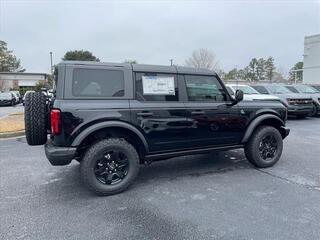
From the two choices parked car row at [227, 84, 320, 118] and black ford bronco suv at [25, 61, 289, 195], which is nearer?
black ford bronco suv at [25, 61, 289, 195]

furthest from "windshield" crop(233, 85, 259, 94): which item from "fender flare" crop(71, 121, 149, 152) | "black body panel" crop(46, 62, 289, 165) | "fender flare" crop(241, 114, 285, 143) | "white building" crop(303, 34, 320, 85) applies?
"white building" crop(303, 34, 320, 85)

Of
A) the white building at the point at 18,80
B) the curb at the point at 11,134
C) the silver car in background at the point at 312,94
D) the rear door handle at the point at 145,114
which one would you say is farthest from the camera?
the white building at the point at 18,80

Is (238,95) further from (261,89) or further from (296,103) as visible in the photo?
(261,89)

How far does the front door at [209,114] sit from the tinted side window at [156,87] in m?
0.27

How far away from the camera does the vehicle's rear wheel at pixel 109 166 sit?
4.04m

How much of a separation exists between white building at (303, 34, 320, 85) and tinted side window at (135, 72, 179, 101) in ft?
117

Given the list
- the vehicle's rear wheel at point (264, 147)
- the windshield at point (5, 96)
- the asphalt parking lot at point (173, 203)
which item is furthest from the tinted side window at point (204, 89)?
the windshield at point (5, 96)

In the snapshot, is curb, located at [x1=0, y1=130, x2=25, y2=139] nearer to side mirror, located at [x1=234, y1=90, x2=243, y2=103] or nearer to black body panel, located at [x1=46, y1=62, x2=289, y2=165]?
black body panel, located at [x1=46, y1=62, x2=289, y2=165]

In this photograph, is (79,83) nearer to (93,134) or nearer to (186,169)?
(93,134)

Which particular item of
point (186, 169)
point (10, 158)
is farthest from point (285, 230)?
point (10, 158)

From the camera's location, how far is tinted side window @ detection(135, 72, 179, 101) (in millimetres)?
Answer: 4430

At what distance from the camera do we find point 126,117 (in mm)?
4195

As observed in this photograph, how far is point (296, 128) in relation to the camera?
10.5 metres

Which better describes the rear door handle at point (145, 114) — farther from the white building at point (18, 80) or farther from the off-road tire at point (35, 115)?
the white building at point (18, 80)
